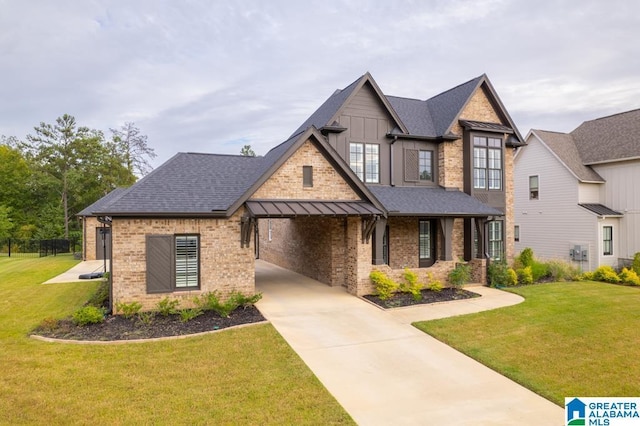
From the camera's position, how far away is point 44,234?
37.8 m

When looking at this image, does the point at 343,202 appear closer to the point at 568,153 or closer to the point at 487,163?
the point at 487,163

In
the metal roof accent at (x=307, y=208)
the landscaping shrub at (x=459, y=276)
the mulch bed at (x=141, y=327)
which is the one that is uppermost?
the metal roof accent at (x=307, y=208)

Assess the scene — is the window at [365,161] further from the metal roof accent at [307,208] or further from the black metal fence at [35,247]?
the black metal fence at [35,247]

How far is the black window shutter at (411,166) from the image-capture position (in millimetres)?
17172

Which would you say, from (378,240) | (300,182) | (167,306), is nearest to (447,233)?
(378,240)

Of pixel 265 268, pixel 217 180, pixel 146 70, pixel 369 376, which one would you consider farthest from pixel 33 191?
pixel 369 376

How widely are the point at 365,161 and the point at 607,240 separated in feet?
50.4

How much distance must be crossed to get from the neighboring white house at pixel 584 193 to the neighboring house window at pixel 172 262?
2018 cm

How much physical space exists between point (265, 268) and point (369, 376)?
15131 millimetres

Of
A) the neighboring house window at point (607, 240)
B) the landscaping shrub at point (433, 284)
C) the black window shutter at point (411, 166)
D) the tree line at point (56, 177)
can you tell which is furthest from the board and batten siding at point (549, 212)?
the tree line at point (56, 177)

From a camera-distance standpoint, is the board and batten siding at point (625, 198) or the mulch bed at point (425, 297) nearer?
the mulch bed at point (425, 297)

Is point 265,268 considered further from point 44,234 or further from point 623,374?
point 44,234

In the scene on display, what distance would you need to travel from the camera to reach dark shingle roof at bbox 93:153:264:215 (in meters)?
11.5

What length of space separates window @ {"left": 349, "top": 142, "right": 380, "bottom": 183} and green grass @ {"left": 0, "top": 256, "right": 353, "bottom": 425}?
28.0 feet
